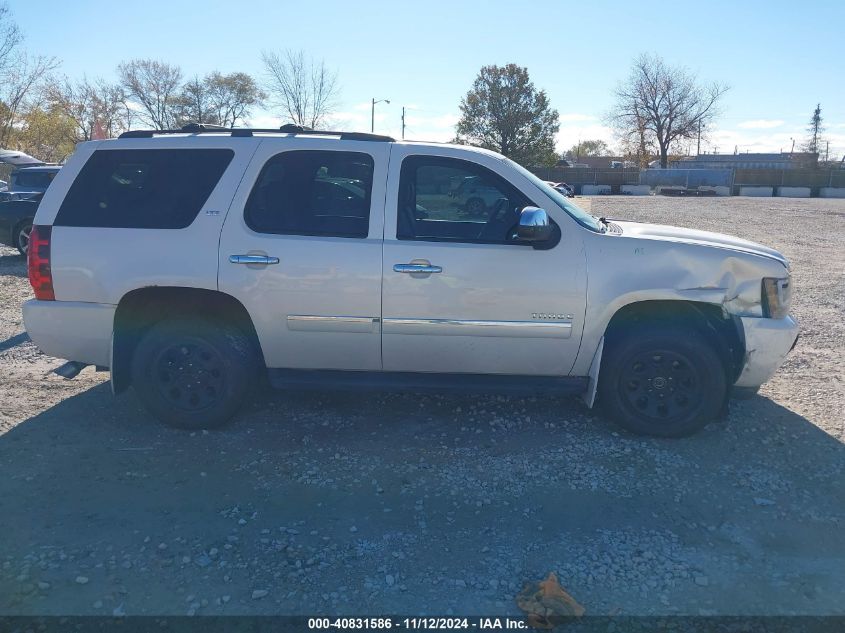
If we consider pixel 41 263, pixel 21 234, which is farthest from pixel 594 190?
pixel 41 263

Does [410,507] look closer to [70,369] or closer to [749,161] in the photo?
[70,369]

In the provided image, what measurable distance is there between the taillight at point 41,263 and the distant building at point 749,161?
72689 mm

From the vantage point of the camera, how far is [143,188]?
181 inches

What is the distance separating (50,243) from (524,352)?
3341 mm

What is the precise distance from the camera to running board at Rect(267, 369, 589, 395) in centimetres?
454

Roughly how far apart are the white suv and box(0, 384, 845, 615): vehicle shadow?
0.39 meters

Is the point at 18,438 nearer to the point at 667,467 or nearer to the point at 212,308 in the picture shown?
the point at 212,308

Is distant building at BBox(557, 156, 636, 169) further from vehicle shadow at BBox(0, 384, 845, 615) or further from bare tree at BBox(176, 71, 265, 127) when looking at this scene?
vehicle shadow at BBox(0, 384, 845, 615)

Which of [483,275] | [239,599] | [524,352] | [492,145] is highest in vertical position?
[492,145]

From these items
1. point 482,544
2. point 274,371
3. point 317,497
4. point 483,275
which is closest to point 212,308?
point 274,371

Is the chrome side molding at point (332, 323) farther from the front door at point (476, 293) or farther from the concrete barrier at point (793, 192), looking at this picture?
the concrete barrier at point (793, 192)

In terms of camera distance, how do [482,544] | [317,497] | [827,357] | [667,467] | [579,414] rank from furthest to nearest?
[827,357], [579,414], [667,467], [317,497], [482,544]

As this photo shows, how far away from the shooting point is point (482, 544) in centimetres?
340

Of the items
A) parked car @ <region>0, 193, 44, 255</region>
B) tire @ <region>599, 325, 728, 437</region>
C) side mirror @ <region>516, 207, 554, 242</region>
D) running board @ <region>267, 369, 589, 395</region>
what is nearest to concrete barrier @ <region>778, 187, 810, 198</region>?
parked car @ <region>0, 193, 44, 255</region>
